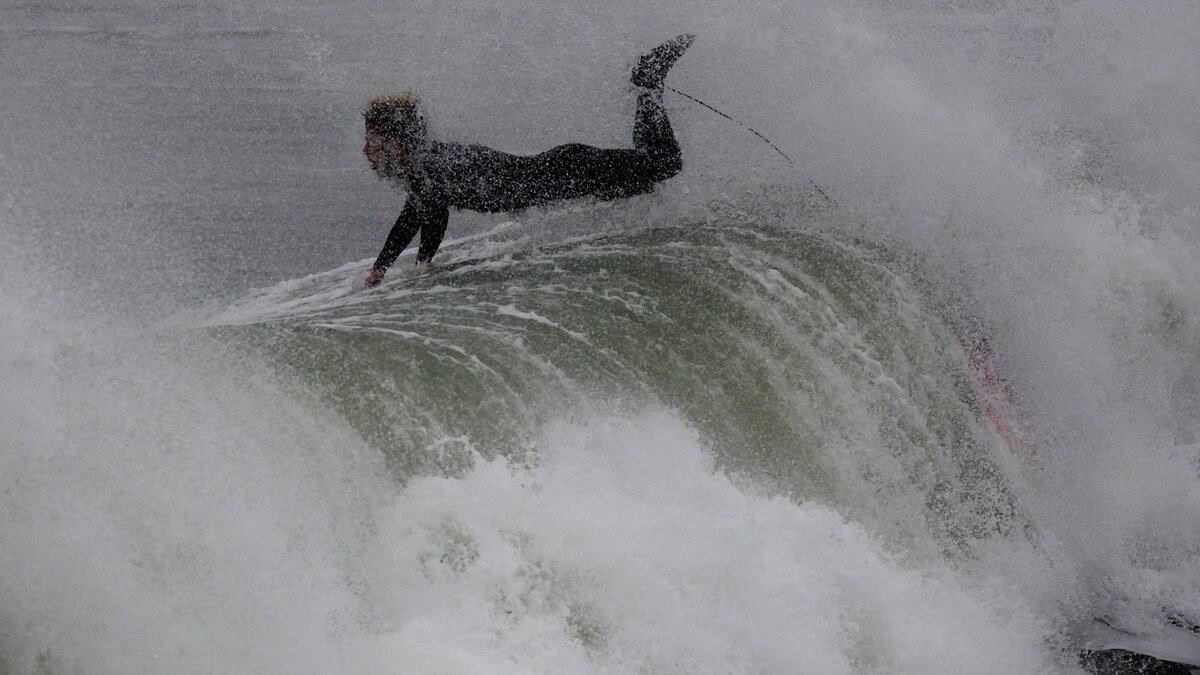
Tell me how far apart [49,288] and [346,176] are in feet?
18.1

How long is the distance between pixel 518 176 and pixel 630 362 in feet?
4.97

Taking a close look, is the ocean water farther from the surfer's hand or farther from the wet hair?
the wet hair

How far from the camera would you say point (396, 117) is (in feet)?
16.8

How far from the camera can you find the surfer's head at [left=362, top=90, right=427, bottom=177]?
16.7 ft

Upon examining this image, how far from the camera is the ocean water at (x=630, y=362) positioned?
304 cm

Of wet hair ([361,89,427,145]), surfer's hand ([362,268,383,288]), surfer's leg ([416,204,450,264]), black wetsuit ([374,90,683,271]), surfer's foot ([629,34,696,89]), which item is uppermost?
surfer's foot ([629,34,696,89])

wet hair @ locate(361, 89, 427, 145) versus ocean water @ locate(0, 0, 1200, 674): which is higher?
wet hair @ locate(361, 89, 427, 145)

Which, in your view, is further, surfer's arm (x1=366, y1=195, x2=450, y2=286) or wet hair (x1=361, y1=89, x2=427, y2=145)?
surfer's arm (x1=366, y1=195, x2=450, y2=286)

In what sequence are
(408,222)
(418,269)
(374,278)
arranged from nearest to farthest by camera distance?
1. (408,222)
2. (374,278)
3. (418,269)

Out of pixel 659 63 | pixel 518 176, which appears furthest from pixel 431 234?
pixel 659 63

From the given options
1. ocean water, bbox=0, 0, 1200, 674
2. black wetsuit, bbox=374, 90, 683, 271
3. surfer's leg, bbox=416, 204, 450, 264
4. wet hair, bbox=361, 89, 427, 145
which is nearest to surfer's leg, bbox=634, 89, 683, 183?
black wetsuit, bbox=374, 90, 683, 271

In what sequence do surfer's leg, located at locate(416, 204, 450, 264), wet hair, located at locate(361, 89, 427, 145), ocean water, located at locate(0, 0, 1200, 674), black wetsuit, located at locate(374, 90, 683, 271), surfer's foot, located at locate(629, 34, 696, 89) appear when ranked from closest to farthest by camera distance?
ocean water, located at locate(0, 0, 1200, 674), wet hair, located at locate(361, 89, 427, 145), black wetsuit, located at locate(374, 90, 683, 271), surfer's leg, located at locate(416, 204, 450, 264), surfer's foot, located at locate(629, 34, 696, 89)

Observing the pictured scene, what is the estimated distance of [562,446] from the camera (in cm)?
378

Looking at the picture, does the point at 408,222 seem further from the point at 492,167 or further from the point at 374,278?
the point at 492,167
